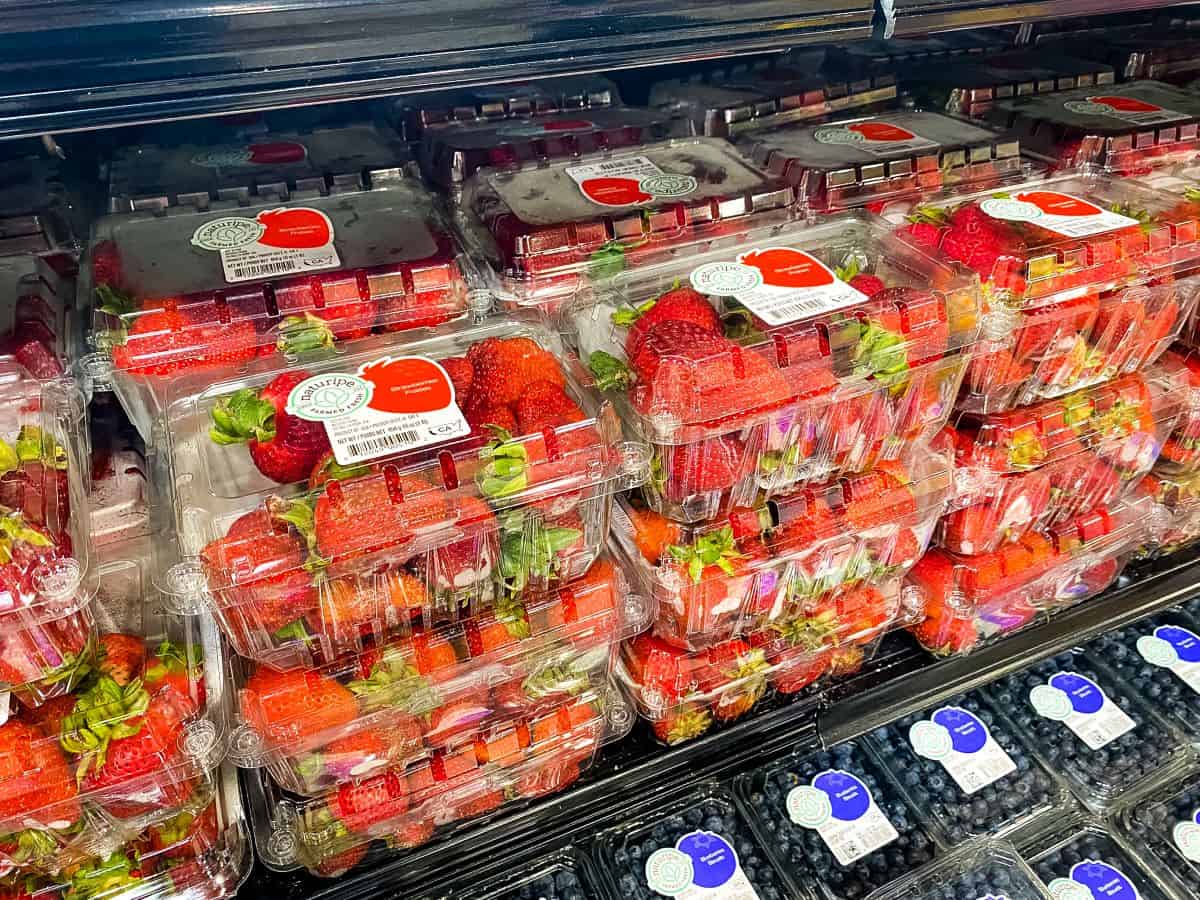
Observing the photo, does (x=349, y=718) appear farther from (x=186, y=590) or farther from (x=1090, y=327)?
(x=1090, y=327)

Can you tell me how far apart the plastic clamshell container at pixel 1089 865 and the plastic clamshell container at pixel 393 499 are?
955 mm

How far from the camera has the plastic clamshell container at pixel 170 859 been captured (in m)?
1.04

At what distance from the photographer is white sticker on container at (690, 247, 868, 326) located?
1.17m

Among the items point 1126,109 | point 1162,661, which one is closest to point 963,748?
point 1162,661

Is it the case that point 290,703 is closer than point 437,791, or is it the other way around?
point 290,703

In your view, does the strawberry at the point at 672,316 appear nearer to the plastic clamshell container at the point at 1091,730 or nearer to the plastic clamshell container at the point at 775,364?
the plastic clamshell container at the point at 775,364

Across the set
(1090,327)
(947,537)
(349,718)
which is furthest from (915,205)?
(349,718)

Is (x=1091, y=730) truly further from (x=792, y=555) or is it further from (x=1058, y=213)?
(x=1058, y=213)

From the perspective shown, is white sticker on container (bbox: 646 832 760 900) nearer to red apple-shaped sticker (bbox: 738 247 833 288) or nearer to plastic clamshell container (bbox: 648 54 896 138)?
red apple-shaped sticker (bbox: 738 247 833 288)

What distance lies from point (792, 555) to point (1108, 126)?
3.83 ft

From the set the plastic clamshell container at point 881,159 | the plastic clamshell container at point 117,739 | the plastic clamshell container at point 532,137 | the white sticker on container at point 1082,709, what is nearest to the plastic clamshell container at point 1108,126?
the plastic clamshell container at point 881,159

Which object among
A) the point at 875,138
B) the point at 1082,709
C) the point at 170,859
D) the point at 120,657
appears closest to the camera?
the point at 120,657

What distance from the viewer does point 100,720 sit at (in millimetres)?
943

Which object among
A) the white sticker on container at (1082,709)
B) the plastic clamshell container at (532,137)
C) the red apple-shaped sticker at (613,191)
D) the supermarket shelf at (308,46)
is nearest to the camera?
the supermarket shelf at (308,46)
